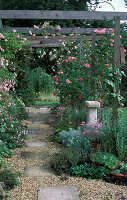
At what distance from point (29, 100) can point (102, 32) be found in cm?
460

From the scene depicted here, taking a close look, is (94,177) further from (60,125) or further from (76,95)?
(76,95)

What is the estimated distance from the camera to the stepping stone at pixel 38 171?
3215mm

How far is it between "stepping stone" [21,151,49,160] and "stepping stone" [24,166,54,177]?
0.41 meters

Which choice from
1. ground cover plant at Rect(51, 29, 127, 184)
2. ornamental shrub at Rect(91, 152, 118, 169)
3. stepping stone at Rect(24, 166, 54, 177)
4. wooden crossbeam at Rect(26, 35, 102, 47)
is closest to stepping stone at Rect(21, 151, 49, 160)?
ground cover plant at Rect(51, 29, 127, 184)

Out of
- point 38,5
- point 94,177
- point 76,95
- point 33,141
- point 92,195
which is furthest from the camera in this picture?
point 38,5

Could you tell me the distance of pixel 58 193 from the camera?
105 inches

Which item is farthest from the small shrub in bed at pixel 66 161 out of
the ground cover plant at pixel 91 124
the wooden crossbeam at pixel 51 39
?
the wooden crossbeam at pixel 51 39

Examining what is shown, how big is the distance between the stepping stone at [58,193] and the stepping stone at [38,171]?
417 mm

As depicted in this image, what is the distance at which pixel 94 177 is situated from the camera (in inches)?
123

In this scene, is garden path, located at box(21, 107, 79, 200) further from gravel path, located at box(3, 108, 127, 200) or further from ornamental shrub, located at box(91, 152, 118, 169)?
ornamental shrub, located at box(91, 152, 118, 169)

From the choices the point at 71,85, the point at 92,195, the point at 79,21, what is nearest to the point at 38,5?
the point at 79,21

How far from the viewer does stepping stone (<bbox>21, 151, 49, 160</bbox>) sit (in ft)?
12.7

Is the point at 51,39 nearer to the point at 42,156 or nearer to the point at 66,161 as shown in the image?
the point at 42,156

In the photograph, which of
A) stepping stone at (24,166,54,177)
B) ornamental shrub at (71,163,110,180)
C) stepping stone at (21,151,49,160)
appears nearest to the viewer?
ornamental shrub at (71,163,110,180)
